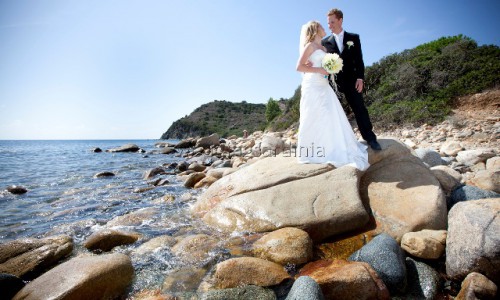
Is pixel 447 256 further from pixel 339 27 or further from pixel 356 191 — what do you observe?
pixel 339 27

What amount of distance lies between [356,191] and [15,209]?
919 centimetres

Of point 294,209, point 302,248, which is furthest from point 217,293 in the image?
point 294,209

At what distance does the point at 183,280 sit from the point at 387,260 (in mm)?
2574

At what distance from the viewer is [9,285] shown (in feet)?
10.9

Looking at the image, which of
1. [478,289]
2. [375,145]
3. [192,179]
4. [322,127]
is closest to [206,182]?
[192,179]

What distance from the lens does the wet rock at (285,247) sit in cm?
365

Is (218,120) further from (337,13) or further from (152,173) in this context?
(337,13)

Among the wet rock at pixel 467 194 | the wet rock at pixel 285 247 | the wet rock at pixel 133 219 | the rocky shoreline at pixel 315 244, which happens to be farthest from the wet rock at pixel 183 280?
the wet rock at pixel 467 194

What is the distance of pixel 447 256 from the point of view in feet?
11.0

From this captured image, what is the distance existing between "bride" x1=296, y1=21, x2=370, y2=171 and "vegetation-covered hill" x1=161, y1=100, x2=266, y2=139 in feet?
234

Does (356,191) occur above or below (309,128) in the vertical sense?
below

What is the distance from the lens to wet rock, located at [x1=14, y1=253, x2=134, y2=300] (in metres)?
3.02

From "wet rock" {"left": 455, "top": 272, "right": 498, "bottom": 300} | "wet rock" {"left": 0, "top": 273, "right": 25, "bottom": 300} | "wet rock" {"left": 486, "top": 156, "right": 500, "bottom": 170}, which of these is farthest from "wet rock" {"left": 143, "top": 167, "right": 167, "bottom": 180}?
"wet rock" {"left": 486, "top": 156, "right": 500, "bottom": 170}

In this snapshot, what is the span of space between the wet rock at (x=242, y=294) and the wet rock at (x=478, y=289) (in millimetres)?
2061
